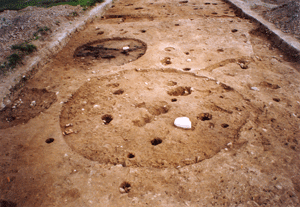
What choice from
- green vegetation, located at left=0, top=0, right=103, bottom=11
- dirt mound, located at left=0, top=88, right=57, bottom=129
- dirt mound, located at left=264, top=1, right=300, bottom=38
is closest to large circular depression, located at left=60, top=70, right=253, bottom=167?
dirt mound, located at left=0, top=88, right=57, bottom=129

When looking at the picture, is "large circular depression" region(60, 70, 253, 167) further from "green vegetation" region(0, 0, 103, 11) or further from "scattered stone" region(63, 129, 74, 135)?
"green vegetation" region(0, 0, 103, 11)

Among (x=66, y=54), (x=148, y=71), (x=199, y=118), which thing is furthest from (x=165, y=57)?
(x=66, y=54)

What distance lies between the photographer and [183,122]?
2.45m

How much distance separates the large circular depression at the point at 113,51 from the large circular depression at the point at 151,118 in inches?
33.7

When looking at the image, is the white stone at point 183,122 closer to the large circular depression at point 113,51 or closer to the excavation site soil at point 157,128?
the excavation site soil at point 157,128

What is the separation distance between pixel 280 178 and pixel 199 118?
1.13 meters

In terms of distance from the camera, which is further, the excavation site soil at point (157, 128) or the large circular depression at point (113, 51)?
the large circular depression at point (113, 51)

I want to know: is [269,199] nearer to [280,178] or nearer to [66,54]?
[280,178]

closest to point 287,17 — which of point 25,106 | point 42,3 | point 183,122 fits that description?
point 183,122

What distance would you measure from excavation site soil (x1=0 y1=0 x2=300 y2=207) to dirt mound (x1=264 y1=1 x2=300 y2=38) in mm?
920

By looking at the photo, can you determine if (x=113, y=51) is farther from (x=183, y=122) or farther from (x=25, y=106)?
(x=183, y=122)

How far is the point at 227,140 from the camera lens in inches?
89.7

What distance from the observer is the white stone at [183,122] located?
7.96 feet

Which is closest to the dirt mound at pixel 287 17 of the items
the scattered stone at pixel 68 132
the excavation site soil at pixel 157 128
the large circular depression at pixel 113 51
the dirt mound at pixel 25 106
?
the excavation site soil at pixel 157 128
